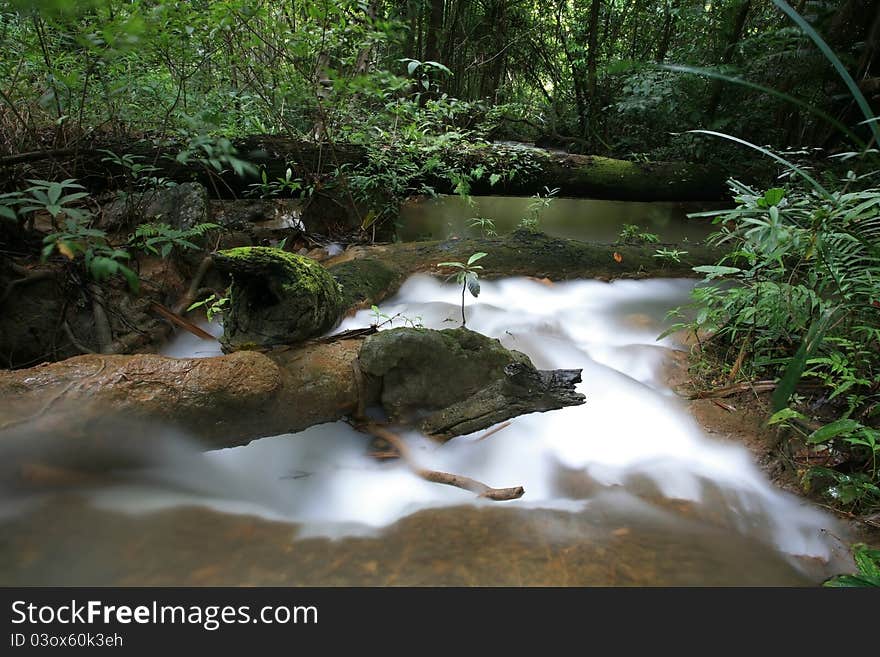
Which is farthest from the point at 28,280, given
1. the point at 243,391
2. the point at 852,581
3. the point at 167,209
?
the point at 852,581

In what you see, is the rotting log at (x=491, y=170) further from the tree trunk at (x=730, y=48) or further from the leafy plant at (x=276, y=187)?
the tree trunk at (x=730, y=48)

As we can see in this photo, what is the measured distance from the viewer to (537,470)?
2230 millimetres

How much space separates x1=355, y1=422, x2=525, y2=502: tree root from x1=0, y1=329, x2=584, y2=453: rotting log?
0.09 m

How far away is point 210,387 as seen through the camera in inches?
73.4

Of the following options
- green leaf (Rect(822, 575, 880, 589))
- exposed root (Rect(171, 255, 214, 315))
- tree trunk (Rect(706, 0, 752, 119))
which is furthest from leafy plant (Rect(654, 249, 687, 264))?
exposed root (Rect(171, 255, 214, 315))

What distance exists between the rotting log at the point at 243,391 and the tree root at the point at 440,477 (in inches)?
3.6

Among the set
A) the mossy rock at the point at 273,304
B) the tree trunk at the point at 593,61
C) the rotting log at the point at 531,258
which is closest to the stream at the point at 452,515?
the mossy rock at the point at 273,304

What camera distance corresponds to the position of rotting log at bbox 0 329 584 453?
1701 mm

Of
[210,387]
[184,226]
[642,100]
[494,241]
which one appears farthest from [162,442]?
[642,100]

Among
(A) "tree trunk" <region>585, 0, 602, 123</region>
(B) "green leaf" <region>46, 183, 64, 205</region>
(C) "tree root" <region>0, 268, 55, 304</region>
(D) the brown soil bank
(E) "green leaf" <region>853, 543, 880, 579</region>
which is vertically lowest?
(D) the brown soil bank

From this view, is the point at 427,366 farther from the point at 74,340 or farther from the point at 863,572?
the point at 74,340

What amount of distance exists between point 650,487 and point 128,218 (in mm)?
3392

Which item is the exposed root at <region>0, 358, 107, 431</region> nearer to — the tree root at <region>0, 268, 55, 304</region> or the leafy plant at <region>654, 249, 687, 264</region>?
the tree root at <region>0, 268, 55, 304</region>

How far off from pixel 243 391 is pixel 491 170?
4134mm
